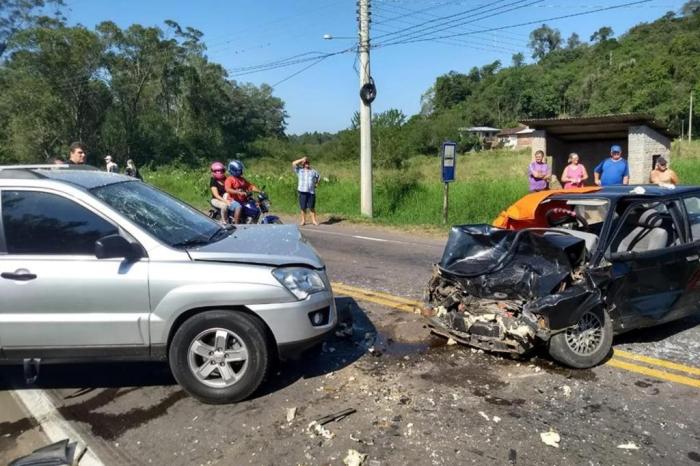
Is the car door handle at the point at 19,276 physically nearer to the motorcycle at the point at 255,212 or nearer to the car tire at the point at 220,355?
the car tire at the point at 220,355

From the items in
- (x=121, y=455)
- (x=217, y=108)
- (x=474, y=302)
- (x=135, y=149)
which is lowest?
(x=121, y=455)

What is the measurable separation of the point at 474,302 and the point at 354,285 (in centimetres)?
288

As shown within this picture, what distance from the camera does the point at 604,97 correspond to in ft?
236

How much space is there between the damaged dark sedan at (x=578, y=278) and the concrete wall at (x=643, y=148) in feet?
32.7

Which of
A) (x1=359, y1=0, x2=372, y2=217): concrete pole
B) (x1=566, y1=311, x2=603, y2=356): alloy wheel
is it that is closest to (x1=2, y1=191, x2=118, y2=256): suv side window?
(x1=566, y1=311, x2=603, y2=356): alloy wheel

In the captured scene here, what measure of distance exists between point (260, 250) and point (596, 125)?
13.2 metres

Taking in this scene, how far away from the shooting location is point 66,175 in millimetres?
4332

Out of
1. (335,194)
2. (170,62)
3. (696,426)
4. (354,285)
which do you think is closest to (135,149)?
(170,62)

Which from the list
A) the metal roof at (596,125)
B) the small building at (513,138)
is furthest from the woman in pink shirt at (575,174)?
the small building at (513,138)

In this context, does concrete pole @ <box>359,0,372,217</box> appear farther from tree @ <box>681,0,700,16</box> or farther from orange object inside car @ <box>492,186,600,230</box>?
tree @ <box>681,0,700,16</box>

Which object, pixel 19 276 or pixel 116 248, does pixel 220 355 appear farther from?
pixel 19 276

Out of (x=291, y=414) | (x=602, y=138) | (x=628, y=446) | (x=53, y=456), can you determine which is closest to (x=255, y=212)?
(x=291, y=414)

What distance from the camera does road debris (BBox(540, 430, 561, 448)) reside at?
10.9 feet

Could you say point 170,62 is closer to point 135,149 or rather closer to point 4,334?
point 135,149
